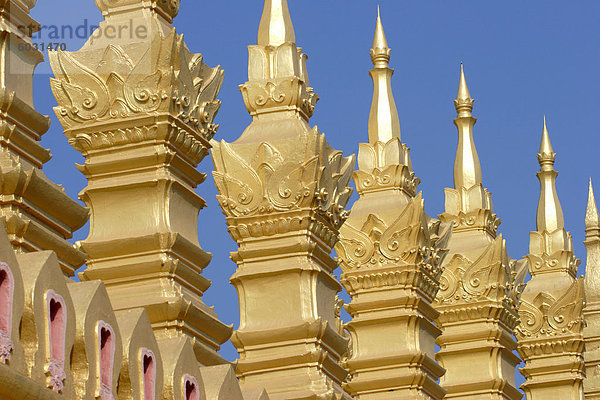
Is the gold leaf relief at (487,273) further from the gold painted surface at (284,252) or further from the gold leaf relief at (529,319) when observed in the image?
the gold painted surface at (284,252)

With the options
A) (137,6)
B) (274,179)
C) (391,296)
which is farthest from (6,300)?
(391,296)

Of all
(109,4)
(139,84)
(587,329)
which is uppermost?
(587,329)

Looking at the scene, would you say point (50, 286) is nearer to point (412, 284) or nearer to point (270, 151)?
point (270, 151)

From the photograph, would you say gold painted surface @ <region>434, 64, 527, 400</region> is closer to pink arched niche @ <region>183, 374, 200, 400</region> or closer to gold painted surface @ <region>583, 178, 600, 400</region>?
gold painted surface @ <region>583, 178, 600, 400</region>

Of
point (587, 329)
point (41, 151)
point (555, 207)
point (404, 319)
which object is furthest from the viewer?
point (587, 329)

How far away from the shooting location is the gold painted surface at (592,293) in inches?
1547

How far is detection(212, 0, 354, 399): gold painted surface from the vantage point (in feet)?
68.7

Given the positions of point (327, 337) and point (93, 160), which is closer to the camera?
point (93, 160)

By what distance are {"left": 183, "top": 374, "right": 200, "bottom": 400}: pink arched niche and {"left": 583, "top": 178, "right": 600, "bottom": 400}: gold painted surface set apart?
23636 millimetres

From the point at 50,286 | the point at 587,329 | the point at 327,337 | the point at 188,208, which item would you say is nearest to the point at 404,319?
the point at 327,337

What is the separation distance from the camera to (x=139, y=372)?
15734 mm

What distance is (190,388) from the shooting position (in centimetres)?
1681

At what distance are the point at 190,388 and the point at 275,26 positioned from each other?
7.59 metres

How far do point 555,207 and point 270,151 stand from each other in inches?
675
